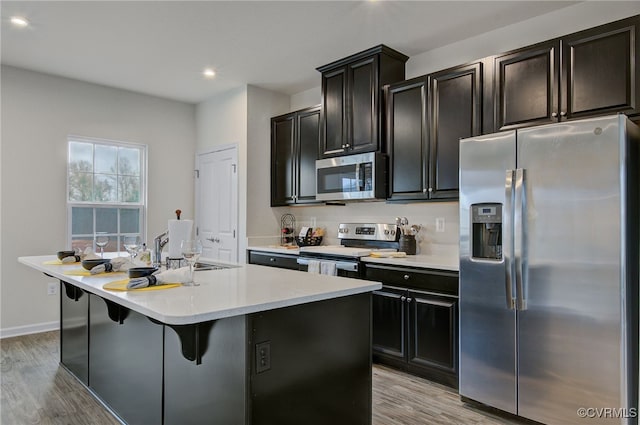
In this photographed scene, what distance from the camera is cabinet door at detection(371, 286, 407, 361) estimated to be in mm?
3121

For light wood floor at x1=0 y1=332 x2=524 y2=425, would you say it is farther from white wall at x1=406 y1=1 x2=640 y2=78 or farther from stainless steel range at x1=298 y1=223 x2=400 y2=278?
white wall at x1=406 y1=1 x2=640 y2=78

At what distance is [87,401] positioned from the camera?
2.62 metres

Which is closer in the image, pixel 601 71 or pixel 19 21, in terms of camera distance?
pixel 601 71

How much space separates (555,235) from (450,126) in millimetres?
1240

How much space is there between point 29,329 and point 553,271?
4.78m

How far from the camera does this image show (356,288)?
6.39 ft

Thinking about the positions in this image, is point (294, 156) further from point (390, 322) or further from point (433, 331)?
point (433, 331)

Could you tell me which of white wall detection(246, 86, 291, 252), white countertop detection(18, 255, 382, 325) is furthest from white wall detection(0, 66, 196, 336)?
white countertop detection(18, 255, 382, 325)

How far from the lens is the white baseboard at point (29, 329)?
405 cm

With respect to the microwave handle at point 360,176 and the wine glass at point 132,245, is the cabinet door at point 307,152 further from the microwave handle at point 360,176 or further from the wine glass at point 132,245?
the wine glass at point 132,245

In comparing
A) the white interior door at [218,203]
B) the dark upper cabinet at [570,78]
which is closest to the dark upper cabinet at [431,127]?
the dark upper cabinet at [570,78]

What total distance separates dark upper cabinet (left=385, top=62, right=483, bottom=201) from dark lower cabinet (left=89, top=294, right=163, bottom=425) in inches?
88.2

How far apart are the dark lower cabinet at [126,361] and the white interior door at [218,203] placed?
2227mm

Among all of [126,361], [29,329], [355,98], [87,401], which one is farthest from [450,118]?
[29,329]
